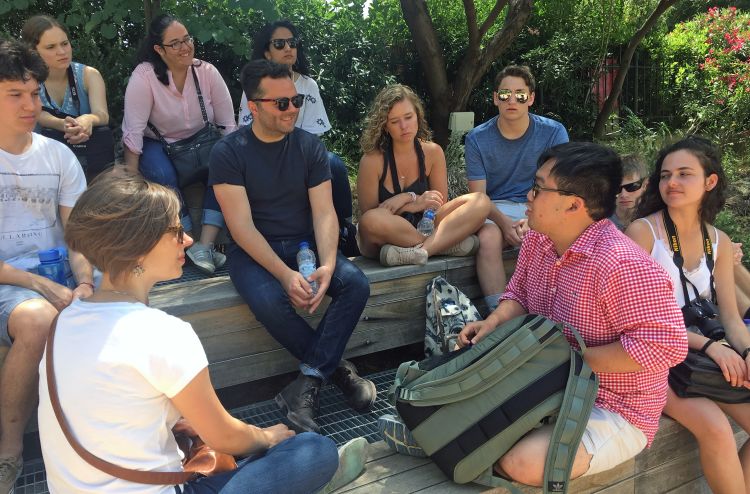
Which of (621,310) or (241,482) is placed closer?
(241,482)

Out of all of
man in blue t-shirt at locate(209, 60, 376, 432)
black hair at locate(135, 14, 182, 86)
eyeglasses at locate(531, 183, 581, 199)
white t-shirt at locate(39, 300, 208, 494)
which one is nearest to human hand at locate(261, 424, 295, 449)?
white t-shirt at locate(39, 300, 208, 494)

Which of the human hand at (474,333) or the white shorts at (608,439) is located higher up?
the human hand at (474,333)

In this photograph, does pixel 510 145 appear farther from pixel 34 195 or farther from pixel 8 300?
pixel 8 300

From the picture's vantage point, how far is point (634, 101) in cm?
1130

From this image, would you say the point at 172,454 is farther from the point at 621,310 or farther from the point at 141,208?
the point at 621,310

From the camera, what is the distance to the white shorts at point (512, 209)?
4215 mm

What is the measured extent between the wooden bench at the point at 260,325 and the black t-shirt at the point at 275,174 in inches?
16.8

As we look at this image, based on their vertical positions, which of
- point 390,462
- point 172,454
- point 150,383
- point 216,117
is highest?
point 216,117

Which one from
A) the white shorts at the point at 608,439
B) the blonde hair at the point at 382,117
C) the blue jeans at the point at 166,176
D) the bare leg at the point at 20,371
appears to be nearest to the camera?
the white shorts at the point at 608,439

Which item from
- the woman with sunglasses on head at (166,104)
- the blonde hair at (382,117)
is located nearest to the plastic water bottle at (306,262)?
the woman with sunglasses on head at (166,104)

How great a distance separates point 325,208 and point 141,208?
172 centimetres

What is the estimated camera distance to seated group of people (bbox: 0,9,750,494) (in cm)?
172

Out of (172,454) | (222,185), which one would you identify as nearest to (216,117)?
(222,185)

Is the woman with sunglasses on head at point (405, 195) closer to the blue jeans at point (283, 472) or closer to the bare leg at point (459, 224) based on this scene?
the bare leg at point (459, 224)
